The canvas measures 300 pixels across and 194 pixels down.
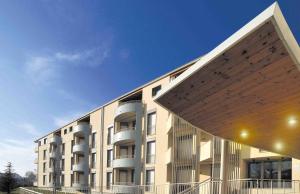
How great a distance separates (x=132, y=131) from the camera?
3619 cm

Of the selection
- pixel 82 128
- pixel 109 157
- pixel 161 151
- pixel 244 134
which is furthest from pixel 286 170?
pixel 82 128

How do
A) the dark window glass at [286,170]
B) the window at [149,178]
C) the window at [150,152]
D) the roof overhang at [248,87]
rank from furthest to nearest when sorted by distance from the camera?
the window at [150,152] → the window at [149,178] → the dark window glass at [286,170] → the roof overhang at [248,87]

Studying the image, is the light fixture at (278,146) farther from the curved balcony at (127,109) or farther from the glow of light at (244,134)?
the curved balcony at (127,109)

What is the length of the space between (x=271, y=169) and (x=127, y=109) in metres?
19.1

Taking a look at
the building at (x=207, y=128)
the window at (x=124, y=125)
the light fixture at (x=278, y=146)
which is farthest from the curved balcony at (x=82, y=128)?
the light fixture at (x=278, y=146)

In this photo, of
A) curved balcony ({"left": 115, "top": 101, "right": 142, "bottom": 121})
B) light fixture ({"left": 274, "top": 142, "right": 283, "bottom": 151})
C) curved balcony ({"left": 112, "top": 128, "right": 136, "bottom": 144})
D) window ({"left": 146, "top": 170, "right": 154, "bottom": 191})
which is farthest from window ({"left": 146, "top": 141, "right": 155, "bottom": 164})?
light fixture ({"left": 274, "top": 142, "right": 283, "bottom": 151})

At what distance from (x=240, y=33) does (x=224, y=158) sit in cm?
800

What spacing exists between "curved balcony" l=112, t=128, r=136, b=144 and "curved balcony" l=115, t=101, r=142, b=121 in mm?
1838

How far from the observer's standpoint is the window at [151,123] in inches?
1328

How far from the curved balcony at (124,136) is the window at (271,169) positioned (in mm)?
16291

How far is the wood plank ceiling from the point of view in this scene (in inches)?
270

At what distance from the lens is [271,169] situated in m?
20.6

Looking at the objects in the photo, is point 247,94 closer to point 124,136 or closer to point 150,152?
point 150,152

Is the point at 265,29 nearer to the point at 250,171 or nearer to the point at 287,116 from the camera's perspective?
the point at 287,116
